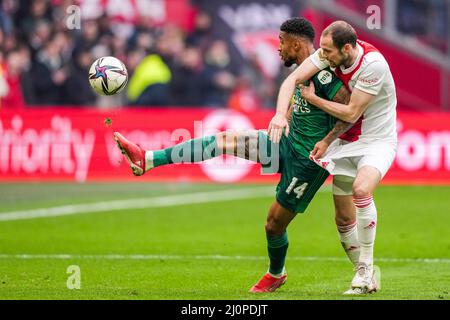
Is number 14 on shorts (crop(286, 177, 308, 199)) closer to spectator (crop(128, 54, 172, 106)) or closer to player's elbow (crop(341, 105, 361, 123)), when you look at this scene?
player's elbow (crop(341, 105, 361, 123))

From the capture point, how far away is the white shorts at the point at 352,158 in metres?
9.45

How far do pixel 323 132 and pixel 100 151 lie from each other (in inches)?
494

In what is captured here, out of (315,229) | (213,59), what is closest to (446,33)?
(213,59)

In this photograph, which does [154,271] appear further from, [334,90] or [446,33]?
[446,33]

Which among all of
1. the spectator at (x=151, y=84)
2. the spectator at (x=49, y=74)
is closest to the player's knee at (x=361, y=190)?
the spectator at (x=151, y=84)

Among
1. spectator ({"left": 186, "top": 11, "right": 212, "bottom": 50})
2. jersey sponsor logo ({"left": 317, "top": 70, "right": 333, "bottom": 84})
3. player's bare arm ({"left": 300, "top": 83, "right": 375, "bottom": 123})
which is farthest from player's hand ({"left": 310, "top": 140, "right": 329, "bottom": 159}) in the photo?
spectator ({"left": 186, "top": 11, "right": 212, "bottom": 50})

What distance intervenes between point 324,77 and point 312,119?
0.40 m

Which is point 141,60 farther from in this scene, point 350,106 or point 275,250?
point 350,106

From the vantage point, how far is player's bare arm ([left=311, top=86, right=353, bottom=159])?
9.45 metres

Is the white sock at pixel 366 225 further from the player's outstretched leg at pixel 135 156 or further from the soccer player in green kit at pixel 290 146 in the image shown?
the player's outstretched leg at pixel 135 156

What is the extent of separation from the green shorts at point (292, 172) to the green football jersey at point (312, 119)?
83mm

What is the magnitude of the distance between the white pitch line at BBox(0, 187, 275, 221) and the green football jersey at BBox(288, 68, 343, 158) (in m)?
7.86

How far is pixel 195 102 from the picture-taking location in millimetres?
24609

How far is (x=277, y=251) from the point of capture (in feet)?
32.7
